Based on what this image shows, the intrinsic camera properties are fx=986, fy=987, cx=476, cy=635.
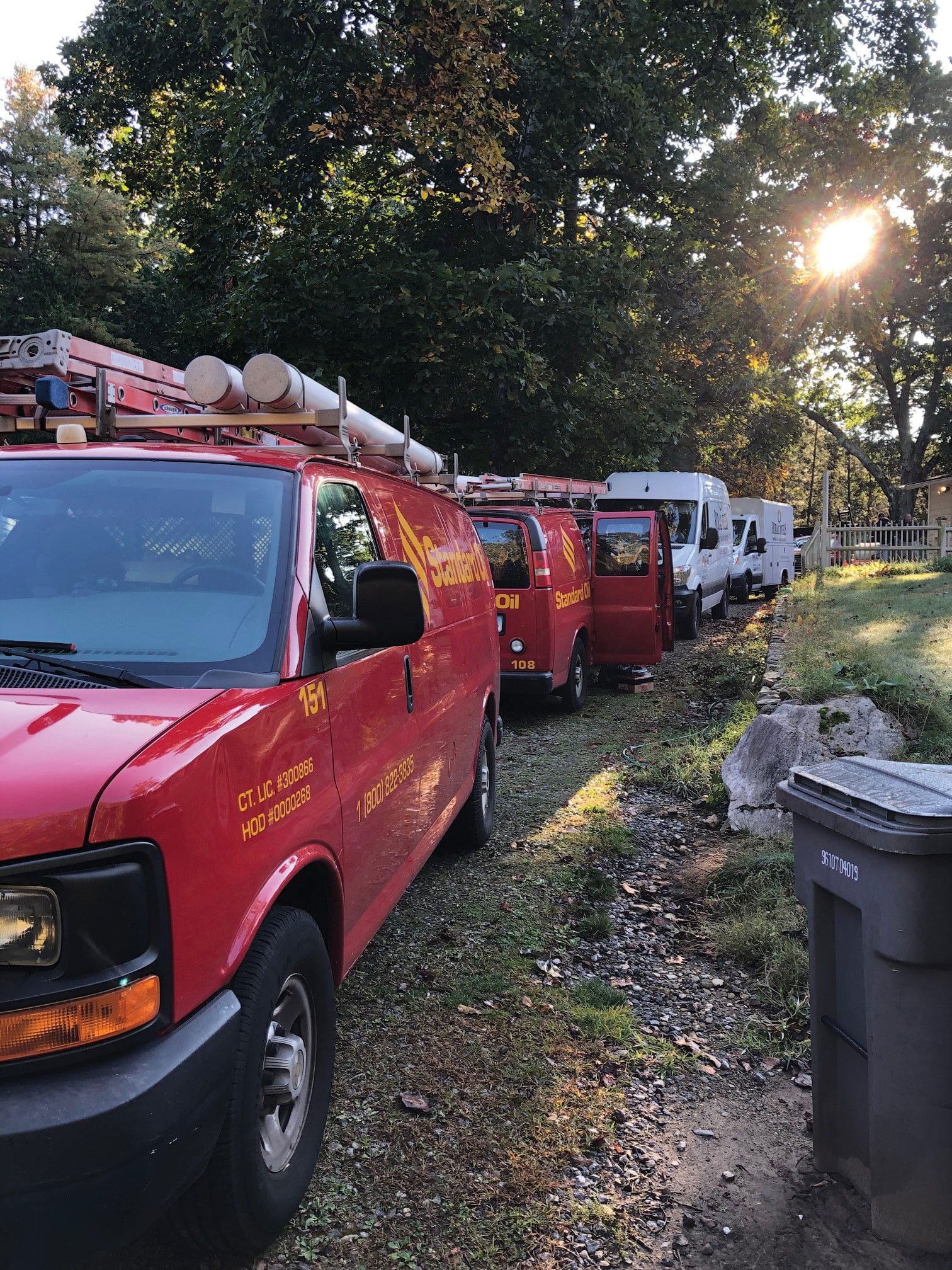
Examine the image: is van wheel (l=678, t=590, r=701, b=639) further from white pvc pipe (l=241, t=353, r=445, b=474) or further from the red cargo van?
white pvc pipe (l=241, t=353, r=445, b=474)

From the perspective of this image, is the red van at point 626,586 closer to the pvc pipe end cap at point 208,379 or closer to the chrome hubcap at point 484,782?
the chrome hubcap at point 484,782

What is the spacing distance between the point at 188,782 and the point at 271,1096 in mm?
1013

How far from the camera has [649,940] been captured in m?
4.91

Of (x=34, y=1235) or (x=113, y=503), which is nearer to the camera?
(x=34, y=1235)

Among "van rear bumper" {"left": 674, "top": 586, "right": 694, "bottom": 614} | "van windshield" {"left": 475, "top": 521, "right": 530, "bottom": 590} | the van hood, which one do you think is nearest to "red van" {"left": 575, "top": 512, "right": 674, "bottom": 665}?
"van windshield" {"left": 475, "top": 521, "right": 530, "bottom": 590}

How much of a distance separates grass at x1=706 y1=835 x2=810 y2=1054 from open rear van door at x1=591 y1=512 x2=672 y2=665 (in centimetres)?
571

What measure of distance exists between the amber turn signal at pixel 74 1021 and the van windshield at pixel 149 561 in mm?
846

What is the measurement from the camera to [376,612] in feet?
9.82

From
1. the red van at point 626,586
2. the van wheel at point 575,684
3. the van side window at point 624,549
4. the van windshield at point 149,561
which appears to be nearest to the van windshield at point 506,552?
the van wheel at point 575,684

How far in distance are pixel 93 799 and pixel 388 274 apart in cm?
1322

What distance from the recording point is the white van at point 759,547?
2316 cm

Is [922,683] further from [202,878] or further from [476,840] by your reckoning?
[202,878]

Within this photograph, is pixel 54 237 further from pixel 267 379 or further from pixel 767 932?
pixel 767 932

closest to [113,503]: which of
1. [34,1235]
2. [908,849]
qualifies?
[34,1235]
